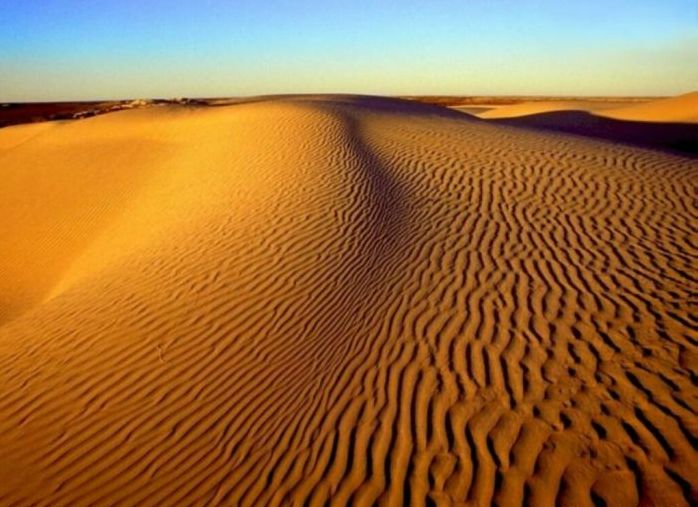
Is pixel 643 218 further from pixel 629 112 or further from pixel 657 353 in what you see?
pixel 629 112

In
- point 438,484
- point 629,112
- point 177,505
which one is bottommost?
point 629,112

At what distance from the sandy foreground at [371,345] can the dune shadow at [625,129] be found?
11955 millimetres

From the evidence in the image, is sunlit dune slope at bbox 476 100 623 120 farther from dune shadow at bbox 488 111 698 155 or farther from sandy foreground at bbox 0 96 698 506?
sandy foreground at bbox 0 96 698 506

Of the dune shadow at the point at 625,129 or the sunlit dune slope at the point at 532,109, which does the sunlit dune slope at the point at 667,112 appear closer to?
the dune shadow at the point at 625,129

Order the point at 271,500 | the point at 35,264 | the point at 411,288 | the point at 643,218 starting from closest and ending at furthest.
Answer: the point at 271,500 → the point at 411,288 → the point at 643,218 → the point at 35,264

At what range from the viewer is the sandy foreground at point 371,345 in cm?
361

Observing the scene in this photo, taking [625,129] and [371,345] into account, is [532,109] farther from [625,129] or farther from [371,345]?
[371,345]

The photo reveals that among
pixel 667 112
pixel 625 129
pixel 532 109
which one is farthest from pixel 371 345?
pixel 532 109

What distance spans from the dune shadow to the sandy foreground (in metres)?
12.0

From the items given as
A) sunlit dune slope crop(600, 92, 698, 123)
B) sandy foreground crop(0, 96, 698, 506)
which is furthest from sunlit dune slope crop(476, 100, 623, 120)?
sandy foreground crop(0, 96, 698, 506)

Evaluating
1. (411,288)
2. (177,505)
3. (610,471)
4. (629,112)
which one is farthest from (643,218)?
(629,112)

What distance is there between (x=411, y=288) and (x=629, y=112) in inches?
1252

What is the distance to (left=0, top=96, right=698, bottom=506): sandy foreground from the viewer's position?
3.61 metres

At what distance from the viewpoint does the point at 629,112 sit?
30469 mm
